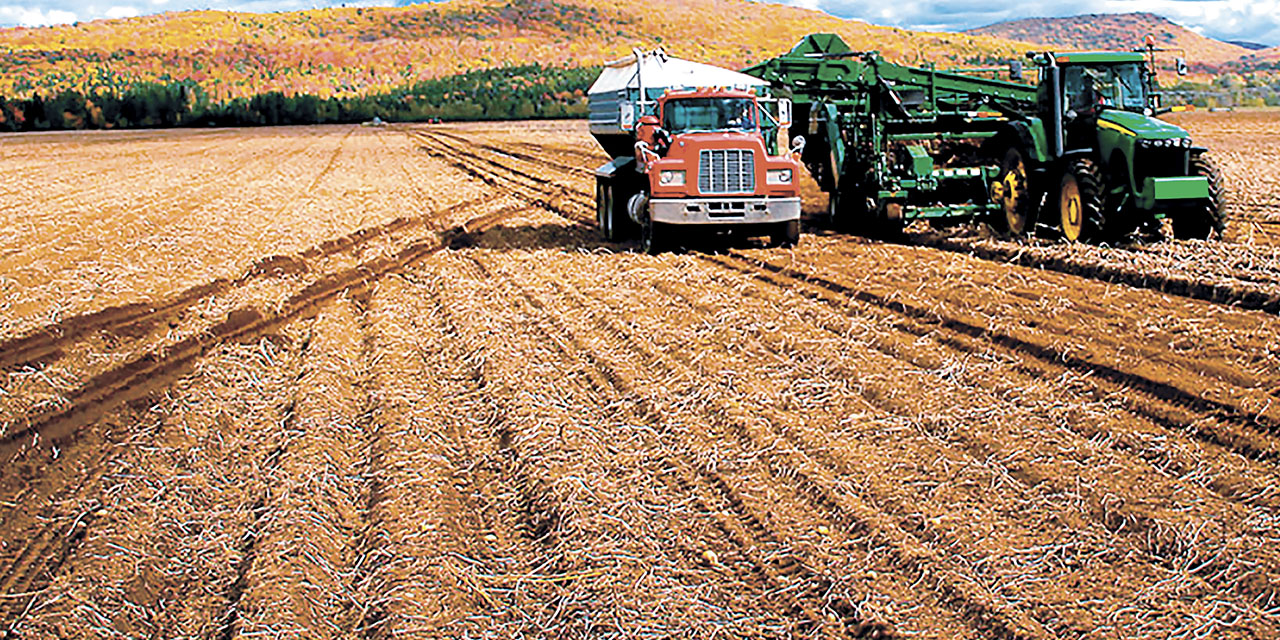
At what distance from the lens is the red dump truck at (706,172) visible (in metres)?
13.6

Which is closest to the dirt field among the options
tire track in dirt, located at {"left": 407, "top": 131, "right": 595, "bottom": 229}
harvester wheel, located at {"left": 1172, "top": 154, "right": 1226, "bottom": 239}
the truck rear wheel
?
harvester wheel, located at {"left": 1172, "top": 154, "right": 1226, "bottom": 239}

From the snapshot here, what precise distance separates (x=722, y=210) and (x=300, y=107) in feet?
263

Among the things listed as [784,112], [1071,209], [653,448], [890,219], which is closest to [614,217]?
[784,112]

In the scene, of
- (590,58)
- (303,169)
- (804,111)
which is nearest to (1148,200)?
(804,111)

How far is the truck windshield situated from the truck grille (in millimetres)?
711

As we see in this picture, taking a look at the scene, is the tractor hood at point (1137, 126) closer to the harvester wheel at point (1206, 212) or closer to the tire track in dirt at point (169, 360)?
the harvester wheel at point (1206, 212)

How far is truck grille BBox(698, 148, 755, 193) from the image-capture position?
44.7ft

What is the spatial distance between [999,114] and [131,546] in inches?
544

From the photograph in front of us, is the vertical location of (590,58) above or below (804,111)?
above

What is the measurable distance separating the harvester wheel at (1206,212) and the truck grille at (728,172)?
487 centimetres

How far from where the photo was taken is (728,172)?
44.8ft

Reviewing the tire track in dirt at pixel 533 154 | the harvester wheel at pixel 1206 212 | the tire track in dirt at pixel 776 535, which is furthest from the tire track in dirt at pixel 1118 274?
the tire track in dirt at pixel 533 154

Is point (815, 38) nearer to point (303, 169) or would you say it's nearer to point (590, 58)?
point (303, 169)

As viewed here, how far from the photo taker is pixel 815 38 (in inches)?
750
